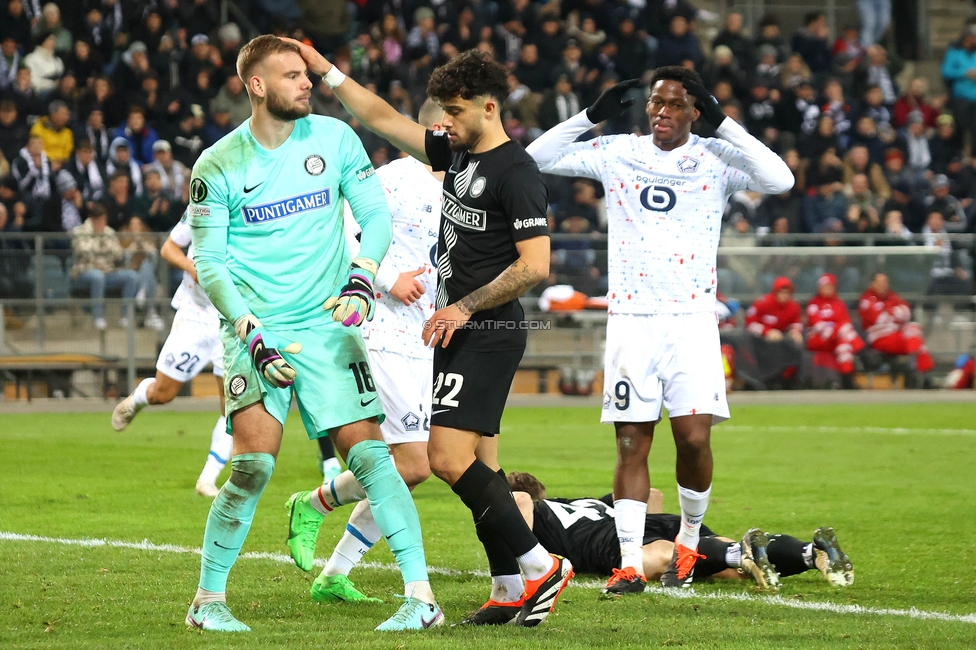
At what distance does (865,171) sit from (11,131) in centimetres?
1448

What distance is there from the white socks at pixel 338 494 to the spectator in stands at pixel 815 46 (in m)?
22.0

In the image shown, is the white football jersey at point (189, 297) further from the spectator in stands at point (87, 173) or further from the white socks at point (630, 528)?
the spectator in stands at point (87, 173)

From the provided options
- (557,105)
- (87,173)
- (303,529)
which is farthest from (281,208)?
(557,105)

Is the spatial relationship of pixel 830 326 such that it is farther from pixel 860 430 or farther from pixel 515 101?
pixel 515 101

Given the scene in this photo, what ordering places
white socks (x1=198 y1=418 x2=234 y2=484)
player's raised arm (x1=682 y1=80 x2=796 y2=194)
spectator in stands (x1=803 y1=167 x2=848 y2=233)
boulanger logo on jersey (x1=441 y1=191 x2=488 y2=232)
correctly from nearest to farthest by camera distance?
boulanger logo on jersey (x1=441 y1=191 x2=488 y2=232)
player's raised arm (x1=682 y1=80 x2=796 y2=194)
white socks (x1=198 y1=418 x2=234 y2=484)
spectator in stands (x1=803 y1=167 x2=848 y2=233)

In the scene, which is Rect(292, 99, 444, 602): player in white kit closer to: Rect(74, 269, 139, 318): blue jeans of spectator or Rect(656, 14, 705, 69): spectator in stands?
Rect(74, 269, 139, 318): blue jeans of spectator

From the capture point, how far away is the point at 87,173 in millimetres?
18891

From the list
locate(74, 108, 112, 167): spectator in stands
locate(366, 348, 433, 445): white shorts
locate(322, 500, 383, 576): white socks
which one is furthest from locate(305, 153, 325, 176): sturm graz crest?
locate(74, 108, 112, 167): spectator in stands

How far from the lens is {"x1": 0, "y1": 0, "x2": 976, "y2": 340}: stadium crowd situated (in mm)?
18781

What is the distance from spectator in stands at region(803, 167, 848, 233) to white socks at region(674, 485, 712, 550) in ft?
52.1

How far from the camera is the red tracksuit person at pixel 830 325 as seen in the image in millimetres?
19406

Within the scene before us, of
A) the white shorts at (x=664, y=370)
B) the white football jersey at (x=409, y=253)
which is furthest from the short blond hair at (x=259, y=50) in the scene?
the white shorts at (x=664, y=370)

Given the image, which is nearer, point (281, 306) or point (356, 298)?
point (356, 298)

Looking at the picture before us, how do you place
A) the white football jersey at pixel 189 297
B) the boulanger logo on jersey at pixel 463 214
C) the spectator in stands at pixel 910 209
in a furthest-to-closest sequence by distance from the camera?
the spectator in stands at pixel 910 209, the white football jersey at pixel 189 297, the boulanger logo on jersey at pixel 463 214
